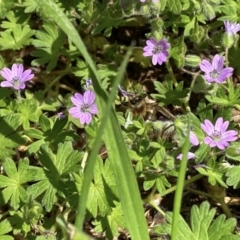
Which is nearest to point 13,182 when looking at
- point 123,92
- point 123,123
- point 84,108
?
point 84,108

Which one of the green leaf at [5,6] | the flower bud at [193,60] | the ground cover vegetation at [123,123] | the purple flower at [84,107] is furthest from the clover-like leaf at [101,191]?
the green leaf at [5,6]

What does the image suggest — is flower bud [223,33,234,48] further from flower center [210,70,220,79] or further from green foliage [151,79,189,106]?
green foliage [151,79,189,106]

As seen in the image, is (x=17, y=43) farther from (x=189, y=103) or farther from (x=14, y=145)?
(x=189, y=103)

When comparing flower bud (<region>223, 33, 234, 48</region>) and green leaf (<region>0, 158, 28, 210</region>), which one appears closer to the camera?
green leaf (<region>0, 158, 28, 210</region>)

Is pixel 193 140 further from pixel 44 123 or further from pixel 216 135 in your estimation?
pixel 44 123

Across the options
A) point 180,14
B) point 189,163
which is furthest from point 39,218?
point 180,14

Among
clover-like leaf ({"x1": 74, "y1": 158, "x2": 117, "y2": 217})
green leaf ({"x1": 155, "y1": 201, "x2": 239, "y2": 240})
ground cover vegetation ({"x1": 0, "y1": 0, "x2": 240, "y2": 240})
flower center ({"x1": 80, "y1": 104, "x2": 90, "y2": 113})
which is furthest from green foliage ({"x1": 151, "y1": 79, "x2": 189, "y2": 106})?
green leaf ({"x1": 155, "y1": 201, "x2": 239, "y2": 240})
